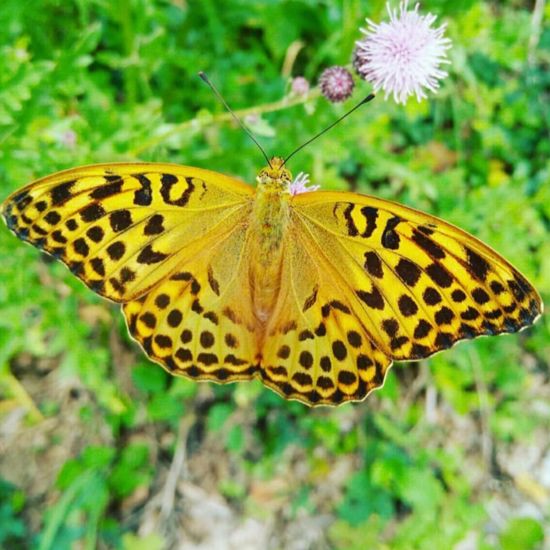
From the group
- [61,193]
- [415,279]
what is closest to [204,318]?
[61,193]

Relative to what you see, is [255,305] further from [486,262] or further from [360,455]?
[360,455]

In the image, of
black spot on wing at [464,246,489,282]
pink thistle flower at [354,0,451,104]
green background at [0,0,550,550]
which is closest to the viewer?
black spot on wing at [464,246,489,282]

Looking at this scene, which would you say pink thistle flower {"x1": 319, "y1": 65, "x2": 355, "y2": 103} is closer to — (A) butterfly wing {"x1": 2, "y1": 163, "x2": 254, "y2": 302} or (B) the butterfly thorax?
(B) the butterfly thorax

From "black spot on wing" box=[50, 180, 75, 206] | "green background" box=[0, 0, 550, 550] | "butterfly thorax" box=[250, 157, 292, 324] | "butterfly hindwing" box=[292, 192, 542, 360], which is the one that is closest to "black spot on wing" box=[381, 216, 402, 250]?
"butterfly hindwing" box=[292, 192, 542, 360]

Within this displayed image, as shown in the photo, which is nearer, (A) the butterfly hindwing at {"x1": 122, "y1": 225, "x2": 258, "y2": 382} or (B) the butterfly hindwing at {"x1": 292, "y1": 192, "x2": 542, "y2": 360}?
(B) the butterfly hindwing at {"x1": 292, "y1": 192, "x2": 542, "y2": 360}

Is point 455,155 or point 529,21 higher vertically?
point 529,21

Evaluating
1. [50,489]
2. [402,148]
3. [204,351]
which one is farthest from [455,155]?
[50,489]
